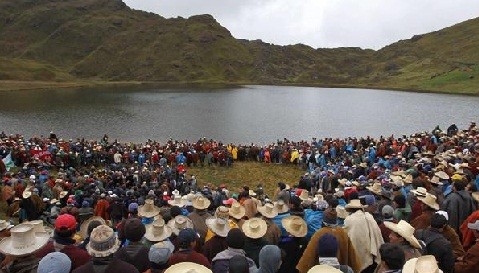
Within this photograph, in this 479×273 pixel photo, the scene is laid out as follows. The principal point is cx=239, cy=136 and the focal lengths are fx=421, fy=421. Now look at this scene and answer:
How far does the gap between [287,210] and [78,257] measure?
5010 mm

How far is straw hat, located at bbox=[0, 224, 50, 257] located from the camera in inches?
243

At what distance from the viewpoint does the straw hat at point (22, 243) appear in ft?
20.3

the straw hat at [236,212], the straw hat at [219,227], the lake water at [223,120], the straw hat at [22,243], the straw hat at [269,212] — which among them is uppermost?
the straw hat at [22,243]

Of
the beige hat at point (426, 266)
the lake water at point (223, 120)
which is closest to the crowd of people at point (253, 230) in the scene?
the beige hat at point (426, 266)

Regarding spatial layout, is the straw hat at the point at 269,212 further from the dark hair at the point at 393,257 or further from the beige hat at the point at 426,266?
the beige hat at the point at 426,266

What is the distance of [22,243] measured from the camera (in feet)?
20.6

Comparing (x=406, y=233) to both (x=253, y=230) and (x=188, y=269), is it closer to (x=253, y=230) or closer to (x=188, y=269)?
(x=253, y=230)

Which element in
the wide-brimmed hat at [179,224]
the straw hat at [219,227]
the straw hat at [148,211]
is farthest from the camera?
the straw hat at [148,211]

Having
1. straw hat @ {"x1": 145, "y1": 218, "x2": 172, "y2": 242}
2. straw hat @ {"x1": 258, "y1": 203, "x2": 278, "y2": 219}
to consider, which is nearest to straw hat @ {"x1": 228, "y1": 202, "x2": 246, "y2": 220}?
straw hat @ {"x1": 258, "y1": 203, "x2": 278, "y2": 219}

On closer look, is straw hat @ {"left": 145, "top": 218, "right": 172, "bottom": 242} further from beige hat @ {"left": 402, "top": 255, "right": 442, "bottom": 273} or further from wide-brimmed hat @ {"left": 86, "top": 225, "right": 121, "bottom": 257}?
beige hat @ {"left": 402, "top": 255, "right": 442, "bottom": 273}

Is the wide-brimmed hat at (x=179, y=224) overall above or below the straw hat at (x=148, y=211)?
above

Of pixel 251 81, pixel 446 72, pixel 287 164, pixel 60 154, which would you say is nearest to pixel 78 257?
pixel 60 154

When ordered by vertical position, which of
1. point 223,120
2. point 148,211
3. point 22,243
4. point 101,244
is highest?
point 101,244

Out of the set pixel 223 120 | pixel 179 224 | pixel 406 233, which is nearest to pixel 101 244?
pixel 179 224
